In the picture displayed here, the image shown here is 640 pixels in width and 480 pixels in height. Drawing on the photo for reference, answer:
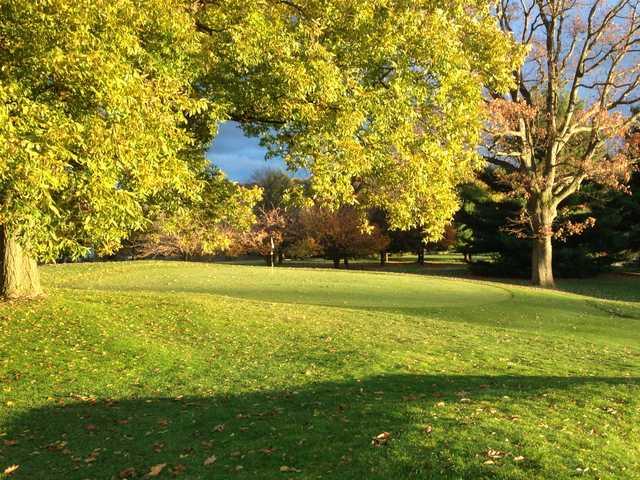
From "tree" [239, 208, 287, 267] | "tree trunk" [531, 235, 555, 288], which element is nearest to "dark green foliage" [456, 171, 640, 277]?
"tree trunk" [531, 235, 555, 288]

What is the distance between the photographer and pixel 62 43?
7.62m

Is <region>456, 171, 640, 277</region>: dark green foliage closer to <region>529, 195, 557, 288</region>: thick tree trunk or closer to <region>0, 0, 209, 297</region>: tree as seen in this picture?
<region>529, 195, 557, 288</region>: thick tree trunk

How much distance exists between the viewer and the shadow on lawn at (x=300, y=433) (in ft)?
18.9

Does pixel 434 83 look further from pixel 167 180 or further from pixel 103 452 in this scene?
pixel 103 452

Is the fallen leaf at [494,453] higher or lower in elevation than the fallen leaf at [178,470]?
higher

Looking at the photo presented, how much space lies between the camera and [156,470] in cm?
627

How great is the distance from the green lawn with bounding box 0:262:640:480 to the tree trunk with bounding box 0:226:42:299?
781 millimetres

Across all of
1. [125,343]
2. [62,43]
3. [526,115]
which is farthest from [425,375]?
[526,115]

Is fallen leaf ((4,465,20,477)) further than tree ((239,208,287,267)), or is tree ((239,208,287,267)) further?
tree ((239,208,287,267))

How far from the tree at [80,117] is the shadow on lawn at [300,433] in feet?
9.66

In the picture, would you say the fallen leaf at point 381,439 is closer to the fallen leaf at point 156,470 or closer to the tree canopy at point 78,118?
Answer: the fallen leaf at point 156,470

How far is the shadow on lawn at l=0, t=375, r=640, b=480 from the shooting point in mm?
5762

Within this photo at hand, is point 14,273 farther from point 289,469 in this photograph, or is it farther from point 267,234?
point 267,234

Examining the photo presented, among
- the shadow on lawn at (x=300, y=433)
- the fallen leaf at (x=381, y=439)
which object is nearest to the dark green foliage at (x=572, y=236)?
the shadow on lawn at (x=300, y=433)
